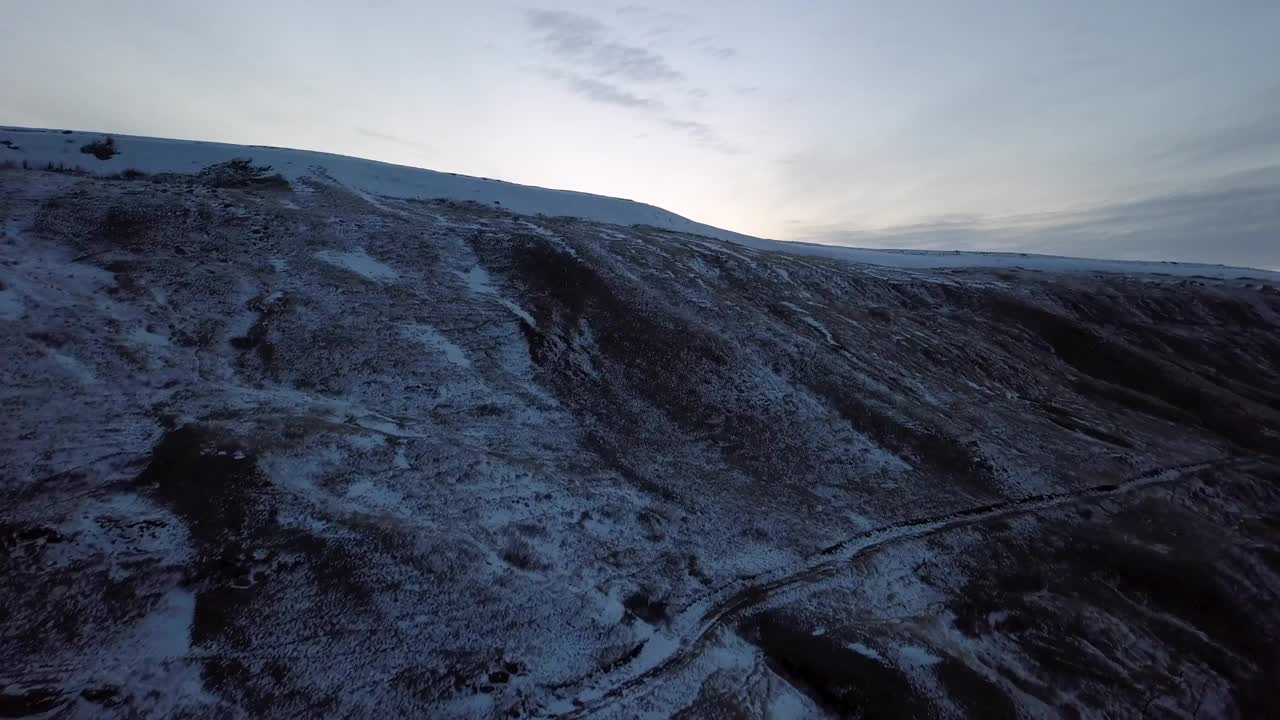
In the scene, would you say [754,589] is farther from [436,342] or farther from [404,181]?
[404,181]

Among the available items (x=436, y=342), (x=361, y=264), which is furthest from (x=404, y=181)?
(x=436, y=342)

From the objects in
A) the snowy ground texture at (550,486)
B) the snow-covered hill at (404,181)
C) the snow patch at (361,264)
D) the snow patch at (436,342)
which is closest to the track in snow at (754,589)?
the snowy ground texture at (550,486)

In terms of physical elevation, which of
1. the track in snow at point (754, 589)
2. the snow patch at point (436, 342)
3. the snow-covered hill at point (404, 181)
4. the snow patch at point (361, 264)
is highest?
the snow-covered hill at point (404, 181)

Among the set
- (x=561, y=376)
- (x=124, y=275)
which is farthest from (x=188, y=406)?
(x=561, y=376)

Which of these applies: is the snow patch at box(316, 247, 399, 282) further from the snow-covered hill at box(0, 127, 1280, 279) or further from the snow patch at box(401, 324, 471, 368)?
the snow-covered hill at box(0, 127, 1280, 279)

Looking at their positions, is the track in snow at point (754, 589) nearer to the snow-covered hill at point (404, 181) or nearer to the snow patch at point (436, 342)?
the snow patch at point (436, 342)

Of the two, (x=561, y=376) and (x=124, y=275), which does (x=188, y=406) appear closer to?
(x=124, y=275)
